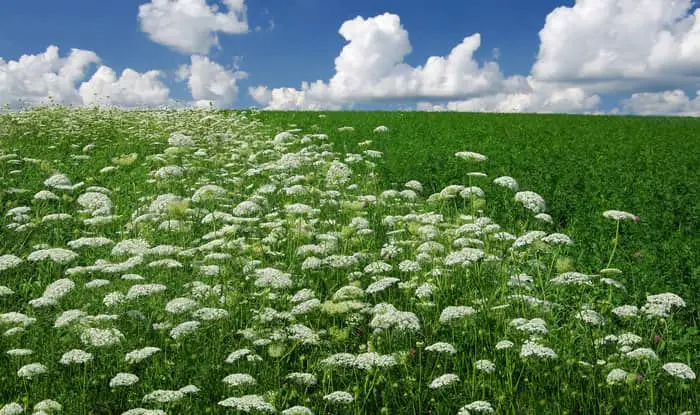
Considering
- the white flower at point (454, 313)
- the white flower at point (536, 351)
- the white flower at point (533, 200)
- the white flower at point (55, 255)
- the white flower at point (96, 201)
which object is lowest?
the white flower at point (536, 351)

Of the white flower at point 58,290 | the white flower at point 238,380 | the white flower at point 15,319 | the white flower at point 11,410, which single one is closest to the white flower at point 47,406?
the white flower at point 11,410

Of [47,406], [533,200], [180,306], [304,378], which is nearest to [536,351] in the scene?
[304,378]

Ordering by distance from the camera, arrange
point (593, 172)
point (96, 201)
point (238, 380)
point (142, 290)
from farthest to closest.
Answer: point (593, 172) → point (96, 201) → point (142, 290) → point (238, 380)

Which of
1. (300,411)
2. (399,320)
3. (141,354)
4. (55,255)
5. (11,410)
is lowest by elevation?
(11,410)

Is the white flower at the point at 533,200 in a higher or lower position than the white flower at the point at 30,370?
higher

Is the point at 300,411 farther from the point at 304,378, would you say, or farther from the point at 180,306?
the point at 180,306

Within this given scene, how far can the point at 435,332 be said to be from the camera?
621 centimetres

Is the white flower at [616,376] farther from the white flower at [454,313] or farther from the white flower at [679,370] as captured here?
Result: the white flower at [454,313]

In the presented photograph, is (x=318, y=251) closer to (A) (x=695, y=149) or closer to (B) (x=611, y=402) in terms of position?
(B) (x=611, y=402)

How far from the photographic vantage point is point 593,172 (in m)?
15.9

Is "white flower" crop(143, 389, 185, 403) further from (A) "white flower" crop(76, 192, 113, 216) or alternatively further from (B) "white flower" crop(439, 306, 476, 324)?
(A) "white flower" crop(76, 192, 113, 216)

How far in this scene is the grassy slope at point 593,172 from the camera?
29.0ft

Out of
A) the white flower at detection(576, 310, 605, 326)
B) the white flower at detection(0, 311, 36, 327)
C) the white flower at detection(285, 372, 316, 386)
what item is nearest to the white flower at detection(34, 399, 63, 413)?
the white flower at detection(0, 311, 36, 327)

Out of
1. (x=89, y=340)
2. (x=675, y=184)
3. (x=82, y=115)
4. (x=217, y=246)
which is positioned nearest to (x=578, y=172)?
(x=675, y=184)
